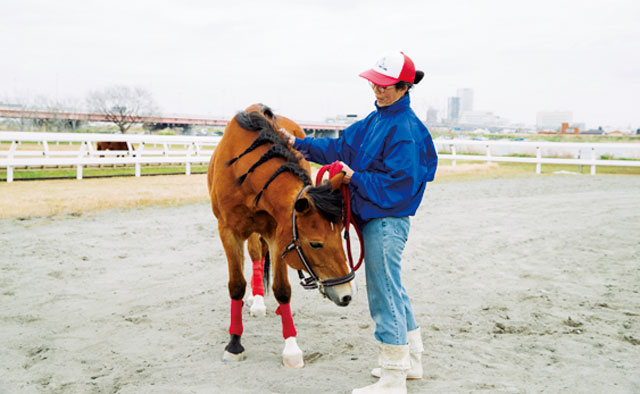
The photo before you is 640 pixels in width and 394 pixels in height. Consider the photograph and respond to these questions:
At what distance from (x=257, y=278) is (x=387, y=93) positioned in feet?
8.25

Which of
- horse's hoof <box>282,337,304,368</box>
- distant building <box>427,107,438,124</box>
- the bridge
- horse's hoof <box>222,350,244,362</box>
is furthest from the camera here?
distant building <box>427,107,438,124</box>

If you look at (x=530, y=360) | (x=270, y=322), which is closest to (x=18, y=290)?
(x=270, y=322)

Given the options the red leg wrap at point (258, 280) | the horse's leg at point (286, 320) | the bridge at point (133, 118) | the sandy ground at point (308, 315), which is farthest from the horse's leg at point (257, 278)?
the bridge at point (133, 118)

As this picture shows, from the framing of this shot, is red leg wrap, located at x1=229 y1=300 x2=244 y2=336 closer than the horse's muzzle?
No

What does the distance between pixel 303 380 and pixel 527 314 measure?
232cm

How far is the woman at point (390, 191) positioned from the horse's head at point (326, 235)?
0.53 feet

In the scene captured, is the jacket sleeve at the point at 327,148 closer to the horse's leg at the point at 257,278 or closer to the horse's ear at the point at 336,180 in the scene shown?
the horse's ear at the point at 336,180

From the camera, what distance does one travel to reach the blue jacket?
2742 millimetres

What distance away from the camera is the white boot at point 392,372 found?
2.79 meters

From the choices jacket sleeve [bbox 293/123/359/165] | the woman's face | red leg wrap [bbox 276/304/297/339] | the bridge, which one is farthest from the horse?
the bridge

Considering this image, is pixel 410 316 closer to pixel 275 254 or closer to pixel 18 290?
pixel 275 254

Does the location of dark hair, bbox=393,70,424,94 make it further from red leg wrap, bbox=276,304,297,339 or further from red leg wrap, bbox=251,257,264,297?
red leg wrap, bbox=251,257,264,297

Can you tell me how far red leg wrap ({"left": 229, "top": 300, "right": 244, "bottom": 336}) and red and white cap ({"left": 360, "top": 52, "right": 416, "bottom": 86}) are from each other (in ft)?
6.66

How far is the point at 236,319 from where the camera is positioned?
3.62 metres
